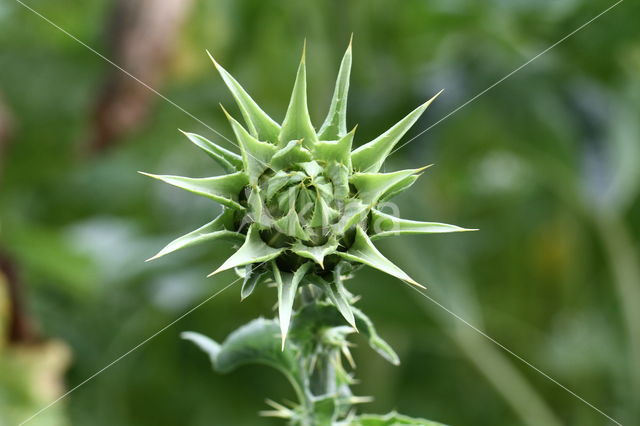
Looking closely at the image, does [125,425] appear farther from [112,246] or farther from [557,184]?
[557,184]

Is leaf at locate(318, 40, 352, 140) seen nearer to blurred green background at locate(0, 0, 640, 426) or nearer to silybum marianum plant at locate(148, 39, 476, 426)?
silybum marianum plant at locate(148, 39, 476, 426)

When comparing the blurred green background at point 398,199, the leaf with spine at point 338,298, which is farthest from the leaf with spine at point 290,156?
the blurred green background at point 398,199

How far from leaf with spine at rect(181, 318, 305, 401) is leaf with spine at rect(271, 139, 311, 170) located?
0.61 ft

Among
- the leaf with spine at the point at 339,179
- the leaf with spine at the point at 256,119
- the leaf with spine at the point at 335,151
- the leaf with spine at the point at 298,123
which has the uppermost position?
the leaf with spine at the point at 256,119

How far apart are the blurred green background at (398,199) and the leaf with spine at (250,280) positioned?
1.30m

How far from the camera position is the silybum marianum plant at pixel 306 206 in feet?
2.19

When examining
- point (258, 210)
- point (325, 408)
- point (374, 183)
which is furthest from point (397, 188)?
point (325, 408)

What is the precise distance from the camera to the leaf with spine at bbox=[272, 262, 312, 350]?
0.60 metres

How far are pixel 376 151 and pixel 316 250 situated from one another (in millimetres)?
132

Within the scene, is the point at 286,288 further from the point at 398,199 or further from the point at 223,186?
the point at 398,199

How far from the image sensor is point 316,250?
67cm

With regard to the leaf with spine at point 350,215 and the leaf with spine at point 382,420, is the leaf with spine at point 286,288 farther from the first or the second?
the leaf with spine at point 382,420

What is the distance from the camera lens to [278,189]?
70 centimetres

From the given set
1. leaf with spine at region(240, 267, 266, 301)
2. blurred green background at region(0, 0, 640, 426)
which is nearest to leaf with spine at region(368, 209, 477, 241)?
leaf with spine at region(240, 267, 266, 301)
